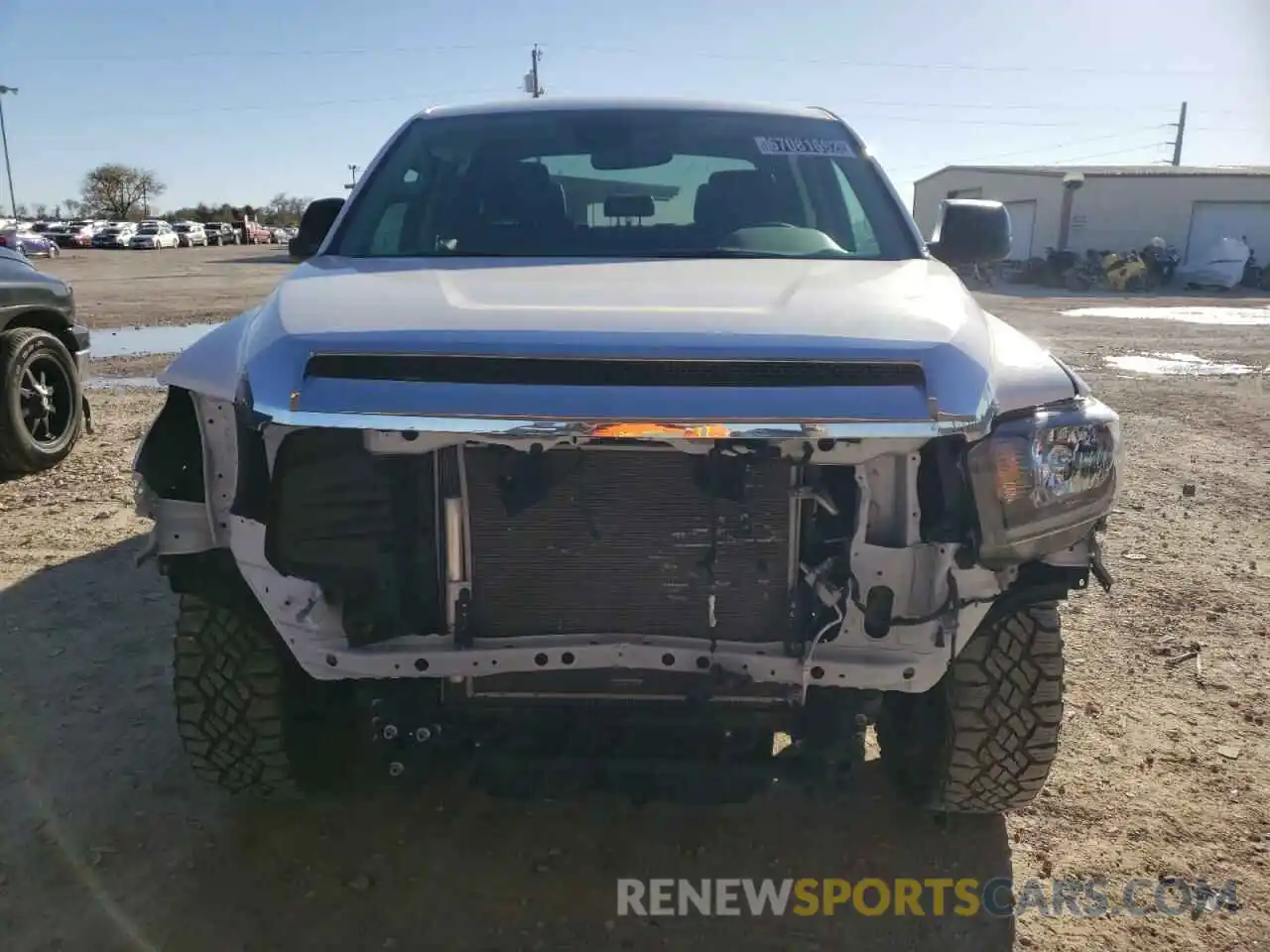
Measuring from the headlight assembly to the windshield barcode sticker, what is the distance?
5.36 feet

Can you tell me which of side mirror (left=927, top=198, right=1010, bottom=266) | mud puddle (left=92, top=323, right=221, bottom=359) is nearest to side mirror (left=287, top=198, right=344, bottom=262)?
side mirror (left=927, top=198, right=1010, bottom=266)

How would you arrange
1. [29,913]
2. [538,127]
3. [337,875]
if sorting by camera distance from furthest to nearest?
[538,127] → [337,875] → [29,913]

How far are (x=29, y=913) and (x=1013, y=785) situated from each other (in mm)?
2382

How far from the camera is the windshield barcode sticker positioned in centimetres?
340

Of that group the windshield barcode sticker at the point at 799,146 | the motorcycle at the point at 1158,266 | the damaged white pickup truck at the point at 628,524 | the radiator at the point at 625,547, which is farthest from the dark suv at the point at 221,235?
the radiator at the point at 625,547

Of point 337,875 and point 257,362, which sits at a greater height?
point 257,362

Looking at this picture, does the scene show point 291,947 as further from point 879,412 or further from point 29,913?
point 879,412

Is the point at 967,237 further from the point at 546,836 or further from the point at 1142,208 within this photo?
the point at 1142,208

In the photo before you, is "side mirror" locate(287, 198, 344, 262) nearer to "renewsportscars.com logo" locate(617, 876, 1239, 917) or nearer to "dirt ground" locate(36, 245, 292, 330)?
A: "renewsportscars.com logo" locate(617, 876, 1239, 917)

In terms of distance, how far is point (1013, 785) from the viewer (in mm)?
2445

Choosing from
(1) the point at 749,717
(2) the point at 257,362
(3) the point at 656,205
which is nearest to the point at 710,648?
(1) the point at 749,717

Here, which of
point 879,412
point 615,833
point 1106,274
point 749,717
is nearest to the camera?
point 879,412

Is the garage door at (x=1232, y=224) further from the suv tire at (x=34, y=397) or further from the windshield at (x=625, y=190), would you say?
the suv tire at (x=34, y=397)

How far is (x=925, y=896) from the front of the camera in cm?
244
